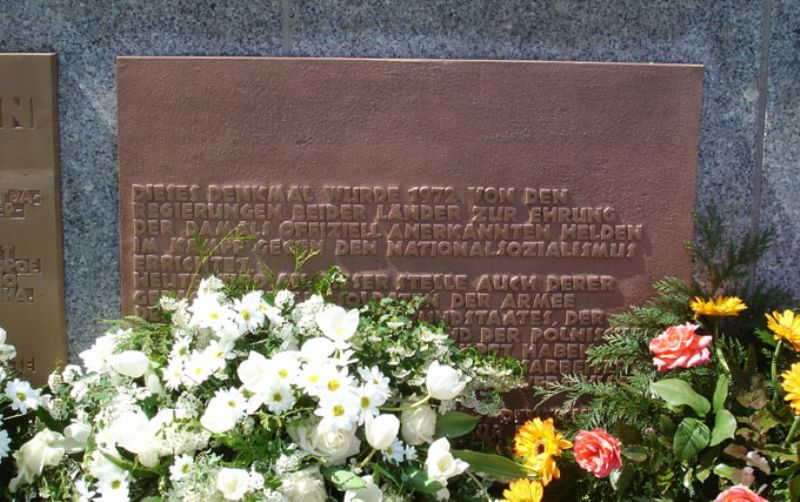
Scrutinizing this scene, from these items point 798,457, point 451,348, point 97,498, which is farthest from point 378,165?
point 798,457

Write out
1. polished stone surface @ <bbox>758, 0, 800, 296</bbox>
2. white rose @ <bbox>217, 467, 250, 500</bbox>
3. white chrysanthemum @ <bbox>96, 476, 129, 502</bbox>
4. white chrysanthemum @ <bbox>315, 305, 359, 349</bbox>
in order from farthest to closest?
polished stone surface @ <bbox>758, 0, 800, 296</bbox>, white chrysanthemum @ <bbox>315, 305, 359, 349</bbox>, white chrysanthemum @ <bbox>96, 476, 129, 502</bbox>, white rose @ <bbox>217, 467, 250, 500</bbox>

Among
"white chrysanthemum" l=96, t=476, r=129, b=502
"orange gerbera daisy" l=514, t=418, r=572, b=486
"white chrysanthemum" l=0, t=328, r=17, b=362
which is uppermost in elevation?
"white chrysanthemum" l=0, t=328, r=17, b=362

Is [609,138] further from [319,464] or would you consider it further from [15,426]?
[15,426]

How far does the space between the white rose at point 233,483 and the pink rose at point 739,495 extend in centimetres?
155

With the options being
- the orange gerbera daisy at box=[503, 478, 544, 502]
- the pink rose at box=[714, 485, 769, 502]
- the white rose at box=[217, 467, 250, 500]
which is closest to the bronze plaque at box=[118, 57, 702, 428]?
the orange gerbera daisy at box=[503, 478, 544, 502]

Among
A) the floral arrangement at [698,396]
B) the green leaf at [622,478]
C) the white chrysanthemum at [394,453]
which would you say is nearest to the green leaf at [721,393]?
the floral arrangement at [698,396]

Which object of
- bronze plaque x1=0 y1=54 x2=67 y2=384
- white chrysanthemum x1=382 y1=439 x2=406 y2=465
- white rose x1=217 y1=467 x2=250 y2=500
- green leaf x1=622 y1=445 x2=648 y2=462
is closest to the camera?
white rose x1=217 y1=467 x2=250 y2=500

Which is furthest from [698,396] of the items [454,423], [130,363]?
Answer: [130,363]

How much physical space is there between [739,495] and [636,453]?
0.35 metres

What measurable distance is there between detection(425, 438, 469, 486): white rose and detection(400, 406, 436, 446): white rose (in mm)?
74

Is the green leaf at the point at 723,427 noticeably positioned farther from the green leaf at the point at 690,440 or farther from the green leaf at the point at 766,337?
the green leaf at the point at 766,337

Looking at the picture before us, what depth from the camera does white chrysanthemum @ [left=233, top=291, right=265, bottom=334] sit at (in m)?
2.43

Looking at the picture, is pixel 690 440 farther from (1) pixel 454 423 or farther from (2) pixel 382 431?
(2) pixel 382 431

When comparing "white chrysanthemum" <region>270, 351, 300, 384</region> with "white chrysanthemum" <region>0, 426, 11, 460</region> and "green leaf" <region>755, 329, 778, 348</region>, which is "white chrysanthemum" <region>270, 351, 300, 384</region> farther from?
"green leaf" <region>755, 329, 778, 348</region>
